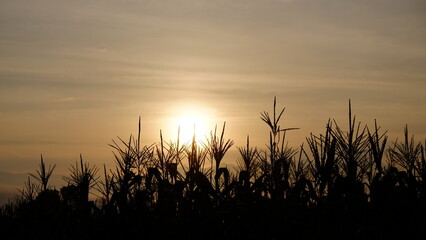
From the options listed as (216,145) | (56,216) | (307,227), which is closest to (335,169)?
(307,227)

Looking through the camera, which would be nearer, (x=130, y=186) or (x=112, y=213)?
(x=112, y=213)

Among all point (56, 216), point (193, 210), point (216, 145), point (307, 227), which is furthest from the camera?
point (56, 216)

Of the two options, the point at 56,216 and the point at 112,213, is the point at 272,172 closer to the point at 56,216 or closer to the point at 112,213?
the point at 112,213

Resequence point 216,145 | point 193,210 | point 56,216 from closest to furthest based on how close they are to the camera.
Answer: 1. point 193,210
2. point 216,145
3. point 56,216

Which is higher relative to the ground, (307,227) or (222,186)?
(222,186)

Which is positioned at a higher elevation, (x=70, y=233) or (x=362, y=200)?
(x=362, y=200)

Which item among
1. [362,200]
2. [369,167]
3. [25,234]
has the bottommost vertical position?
[25,234]

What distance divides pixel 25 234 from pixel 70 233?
151 centimetres

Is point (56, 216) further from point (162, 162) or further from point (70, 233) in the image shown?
point (162, 162)

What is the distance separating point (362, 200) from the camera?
5328mm

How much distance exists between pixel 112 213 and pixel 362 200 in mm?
3088

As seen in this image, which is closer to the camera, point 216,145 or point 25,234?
point 216,145

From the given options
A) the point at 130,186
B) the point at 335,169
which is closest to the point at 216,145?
the point at 130,186

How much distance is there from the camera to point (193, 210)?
6.27 m
